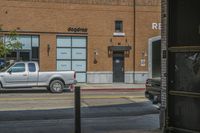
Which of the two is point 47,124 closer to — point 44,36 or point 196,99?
point 196,99

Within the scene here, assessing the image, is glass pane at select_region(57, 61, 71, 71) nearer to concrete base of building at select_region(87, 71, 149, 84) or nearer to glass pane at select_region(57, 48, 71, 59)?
glass pane at select_region(57, 48, 71, 59)

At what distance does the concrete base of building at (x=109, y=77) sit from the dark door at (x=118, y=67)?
0.45 metres

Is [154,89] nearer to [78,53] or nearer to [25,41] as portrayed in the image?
[25,41]

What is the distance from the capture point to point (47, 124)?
15227mm

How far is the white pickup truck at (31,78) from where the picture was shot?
31.4 meters

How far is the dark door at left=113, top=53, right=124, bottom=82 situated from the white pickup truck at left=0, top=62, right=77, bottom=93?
10018mm

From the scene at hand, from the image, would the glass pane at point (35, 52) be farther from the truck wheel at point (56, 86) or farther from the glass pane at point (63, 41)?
the truck wheel at point (56, 86)

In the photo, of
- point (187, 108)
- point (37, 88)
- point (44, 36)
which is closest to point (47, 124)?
point (187, 108)

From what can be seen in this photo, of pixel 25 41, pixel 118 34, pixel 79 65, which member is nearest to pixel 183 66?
pixel 25 41

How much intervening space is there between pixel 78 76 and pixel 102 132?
91.6ft

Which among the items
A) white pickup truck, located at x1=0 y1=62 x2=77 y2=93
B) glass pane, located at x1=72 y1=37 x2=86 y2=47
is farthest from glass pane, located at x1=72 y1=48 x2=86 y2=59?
white pickup truck, located at x1=0 y1=62 x2=77 y2=93

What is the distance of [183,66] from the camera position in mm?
8047

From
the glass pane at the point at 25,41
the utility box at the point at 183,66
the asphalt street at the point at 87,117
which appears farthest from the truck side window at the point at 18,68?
the utility box at the point at 183,66

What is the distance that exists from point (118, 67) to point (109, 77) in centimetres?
118
